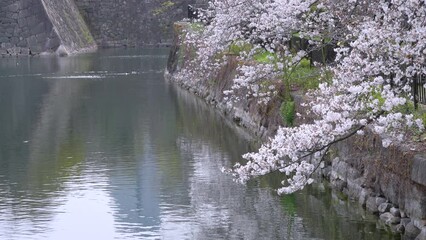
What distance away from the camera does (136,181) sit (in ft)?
46.6

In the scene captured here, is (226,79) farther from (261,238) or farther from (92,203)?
(261,238)

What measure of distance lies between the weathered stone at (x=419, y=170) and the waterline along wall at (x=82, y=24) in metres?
36.4

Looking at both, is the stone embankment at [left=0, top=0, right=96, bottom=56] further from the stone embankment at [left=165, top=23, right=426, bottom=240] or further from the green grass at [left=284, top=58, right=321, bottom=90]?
the stone embankment at [left=165, top=23, right=426, bottom=240]

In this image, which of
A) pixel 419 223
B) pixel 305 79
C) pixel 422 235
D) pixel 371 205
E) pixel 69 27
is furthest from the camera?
pixel 69 27

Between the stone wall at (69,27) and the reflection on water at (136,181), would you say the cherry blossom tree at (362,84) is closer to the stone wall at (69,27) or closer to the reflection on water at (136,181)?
the reflection on water at (136,181)

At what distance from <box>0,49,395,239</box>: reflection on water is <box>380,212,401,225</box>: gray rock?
0.61 ft

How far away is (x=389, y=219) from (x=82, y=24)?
144 ft

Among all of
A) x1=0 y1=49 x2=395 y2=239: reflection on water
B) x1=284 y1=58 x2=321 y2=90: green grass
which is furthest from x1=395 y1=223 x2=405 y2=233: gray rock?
x1=284 y1=58 x2=321 y2=90: green grass

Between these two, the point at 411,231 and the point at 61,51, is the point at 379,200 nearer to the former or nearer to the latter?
the point at 411,231

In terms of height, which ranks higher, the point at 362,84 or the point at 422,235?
the point at 362,84

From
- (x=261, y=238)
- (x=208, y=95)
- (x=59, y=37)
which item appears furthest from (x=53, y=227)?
(x=59, y=37)

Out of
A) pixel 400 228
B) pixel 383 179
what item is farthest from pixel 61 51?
pixel 400 228

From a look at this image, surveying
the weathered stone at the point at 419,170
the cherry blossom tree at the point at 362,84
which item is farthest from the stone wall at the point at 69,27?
the weathered stone at the point at 419,170

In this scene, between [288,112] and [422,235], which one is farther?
[288,112]
